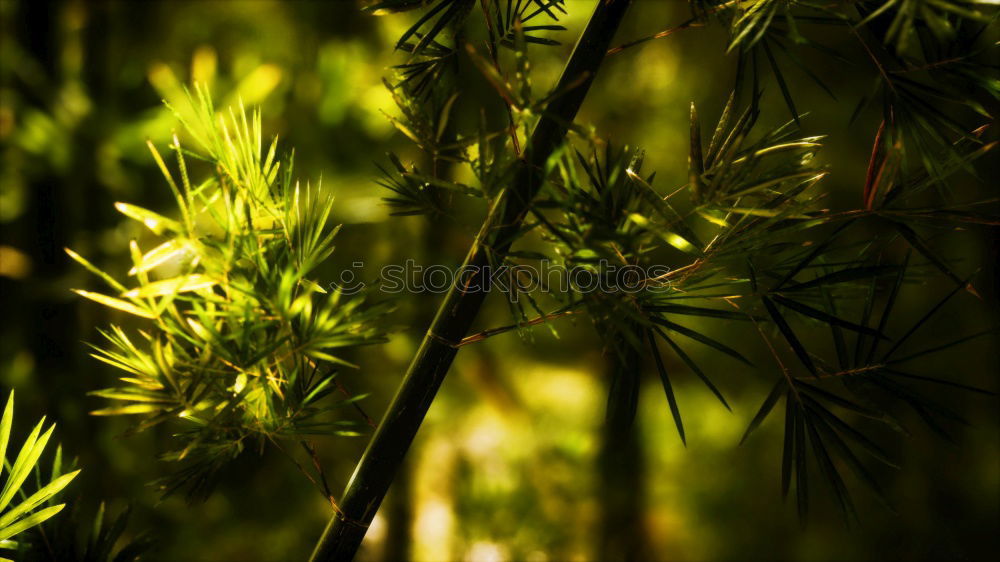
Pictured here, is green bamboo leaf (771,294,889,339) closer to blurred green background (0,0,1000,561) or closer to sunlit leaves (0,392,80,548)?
sunlit leaves (0,392,80,548)

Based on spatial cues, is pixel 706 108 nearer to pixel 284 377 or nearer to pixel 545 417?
pixel 545 417

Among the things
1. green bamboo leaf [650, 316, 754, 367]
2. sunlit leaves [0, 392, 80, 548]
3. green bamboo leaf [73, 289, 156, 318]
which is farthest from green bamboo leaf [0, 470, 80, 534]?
green bamboo leaf [650, 316, 754, 367]

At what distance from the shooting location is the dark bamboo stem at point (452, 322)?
15.8 inches

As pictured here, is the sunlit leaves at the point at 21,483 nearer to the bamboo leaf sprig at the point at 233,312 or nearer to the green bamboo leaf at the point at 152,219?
the bamboo leaf sprig at the point at 233,312

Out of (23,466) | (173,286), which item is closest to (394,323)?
(23,466)

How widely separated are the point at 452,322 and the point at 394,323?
130 centimetres

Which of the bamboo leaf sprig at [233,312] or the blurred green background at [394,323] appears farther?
the blurred green background at [394,323]

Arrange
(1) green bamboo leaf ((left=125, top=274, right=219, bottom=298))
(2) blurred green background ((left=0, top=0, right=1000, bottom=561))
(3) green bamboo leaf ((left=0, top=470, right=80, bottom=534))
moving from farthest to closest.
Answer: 1. (2) blurred green background ((left=0, top=0, right=1000, bottom=561))
2. (3) green bamboo leaf ((left=0, top=470, right=80, bottom=534))
3. (1) green bamboo leaf ((left=125, top=274, right=219, bottom=298))

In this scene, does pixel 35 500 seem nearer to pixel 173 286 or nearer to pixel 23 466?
pixel 23 466

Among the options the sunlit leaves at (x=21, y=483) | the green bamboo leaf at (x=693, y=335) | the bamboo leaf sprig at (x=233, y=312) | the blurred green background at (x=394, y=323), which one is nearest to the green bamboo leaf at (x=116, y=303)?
the bamboo leaf sprig at (x=233, y=312)

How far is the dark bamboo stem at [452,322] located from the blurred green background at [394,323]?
1136mm

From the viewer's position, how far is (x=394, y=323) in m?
1.70

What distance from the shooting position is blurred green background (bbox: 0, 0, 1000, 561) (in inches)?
61.6

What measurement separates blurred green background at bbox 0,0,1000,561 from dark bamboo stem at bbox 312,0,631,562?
1136 mm
